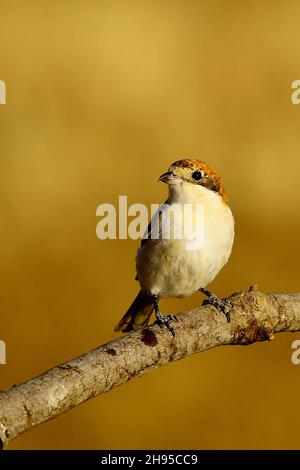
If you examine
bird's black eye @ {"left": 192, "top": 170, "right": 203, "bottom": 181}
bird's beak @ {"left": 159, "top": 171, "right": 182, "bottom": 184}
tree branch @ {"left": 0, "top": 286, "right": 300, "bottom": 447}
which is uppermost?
bird's black eye @ {"left": 192, "top": 170, "right": 203, "bottom": 181}

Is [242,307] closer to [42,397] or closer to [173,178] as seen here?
[173,178]

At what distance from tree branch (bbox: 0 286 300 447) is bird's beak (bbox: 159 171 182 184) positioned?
395 mm

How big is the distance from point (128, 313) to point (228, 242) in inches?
20.5

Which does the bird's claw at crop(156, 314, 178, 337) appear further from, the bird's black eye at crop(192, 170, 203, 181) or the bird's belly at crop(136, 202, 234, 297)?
the bird's black eye at crop(192, 170, 203, 181)

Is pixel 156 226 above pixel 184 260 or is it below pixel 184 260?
above

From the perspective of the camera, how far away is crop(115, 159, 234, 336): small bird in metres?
2.24

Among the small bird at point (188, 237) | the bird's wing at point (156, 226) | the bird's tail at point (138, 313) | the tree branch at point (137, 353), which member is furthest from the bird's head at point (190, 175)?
the bird's tail at point (138, 313)

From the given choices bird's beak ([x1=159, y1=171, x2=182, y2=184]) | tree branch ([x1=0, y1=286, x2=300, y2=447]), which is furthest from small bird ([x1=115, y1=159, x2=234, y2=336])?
tree branch ([x1=0, y1=286, x2=300, y2=447])

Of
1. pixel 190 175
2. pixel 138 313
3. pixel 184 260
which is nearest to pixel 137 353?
pixel 184 260

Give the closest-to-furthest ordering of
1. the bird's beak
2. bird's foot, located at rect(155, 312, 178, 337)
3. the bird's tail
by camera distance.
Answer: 1. bird's foot, located at rect(155, 312, 178, 337)
2. the bird's beak
3. the bird's tail

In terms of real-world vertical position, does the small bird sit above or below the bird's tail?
above

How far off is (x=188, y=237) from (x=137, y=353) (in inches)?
23.1

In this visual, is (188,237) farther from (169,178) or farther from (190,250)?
→ (169,178)

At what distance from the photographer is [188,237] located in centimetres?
223
